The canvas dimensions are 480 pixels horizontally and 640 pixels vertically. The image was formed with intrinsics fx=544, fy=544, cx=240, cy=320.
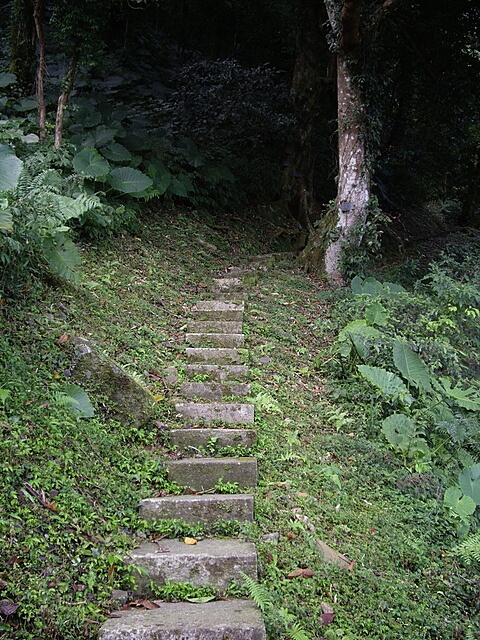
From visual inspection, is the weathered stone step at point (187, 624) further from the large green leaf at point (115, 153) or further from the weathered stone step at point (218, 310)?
the large green leaf at point (115, 153)

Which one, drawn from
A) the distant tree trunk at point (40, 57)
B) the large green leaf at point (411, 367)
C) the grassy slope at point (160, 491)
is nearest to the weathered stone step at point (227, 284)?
the grassy slope at point (160, 491)

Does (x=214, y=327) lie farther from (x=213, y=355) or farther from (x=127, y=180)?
(x=127, y=180)

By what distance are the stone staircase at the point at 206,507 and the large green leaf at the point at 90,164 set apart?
270cm

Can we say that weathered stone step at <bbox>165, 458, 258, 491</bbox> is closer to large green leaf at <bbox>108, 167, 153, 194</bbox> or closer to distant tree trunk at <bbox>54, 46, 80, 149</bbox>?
large green leaf at <bbox>108, 167, 153, 194</bbox>

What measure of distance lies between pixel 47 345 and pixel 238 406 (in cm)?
155

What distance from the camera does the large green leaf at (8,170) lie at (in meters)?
3.45

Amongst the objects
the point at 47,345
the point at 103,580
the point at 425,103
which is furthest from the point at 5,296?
the point at 425,103

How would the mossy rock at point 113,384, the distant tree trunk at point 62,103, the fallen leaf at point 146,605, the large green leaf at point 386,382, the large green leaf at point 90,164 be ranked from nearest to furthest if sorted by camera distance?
the fallen leaf at point 146,605, the mossy rock at point 113,384, the large green leaf at point 386,382, the large green leaf at point 90,164, the distant tree trunk at point 62,103

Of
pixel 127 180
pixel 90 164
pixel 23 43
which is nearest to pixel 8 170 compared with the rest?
pixel 90 164

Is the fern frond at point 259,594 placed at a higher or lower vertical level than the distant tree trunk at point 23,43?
lower

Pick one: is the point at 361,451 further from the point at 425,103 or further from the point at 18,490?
the point at 425,103

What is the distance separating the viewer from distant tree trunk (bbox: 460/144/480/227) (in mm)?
14344

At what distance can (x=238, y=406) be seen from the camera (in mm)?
4422

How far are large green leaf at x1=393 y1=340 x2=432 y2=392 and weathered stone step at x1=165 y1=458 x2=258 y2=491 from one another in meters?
2.03
